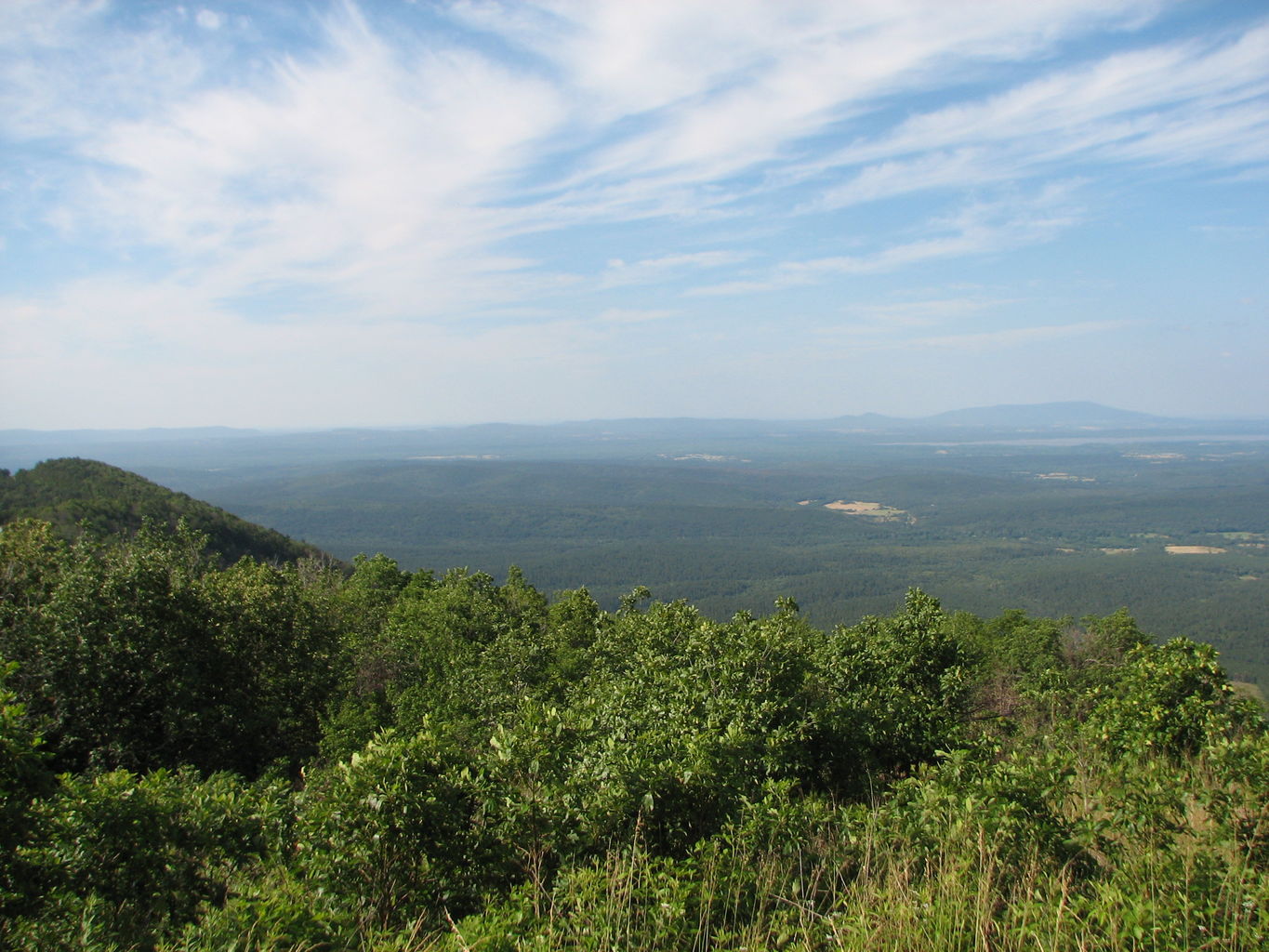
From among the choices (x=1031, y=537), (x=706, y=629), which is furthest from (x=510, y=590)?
(x=1031, y=537)

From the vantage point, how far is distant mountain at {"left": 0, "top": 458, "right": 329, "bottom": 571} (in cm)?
4981

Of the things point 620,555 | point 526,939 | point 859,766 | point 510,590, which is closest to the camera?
point 526,939

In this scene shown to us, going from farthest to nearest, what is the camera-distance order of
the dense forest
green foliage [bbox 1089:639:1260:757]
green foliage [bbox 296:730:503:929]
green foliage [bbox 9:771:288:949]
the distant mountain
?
1. the distant mountain
2. green foliage [bbox 1089:639:1260:757]
3. green foliage [bbox 296:730:503:929]
4. green foliage [bbox 9:771:288:949]
5. the dense forest

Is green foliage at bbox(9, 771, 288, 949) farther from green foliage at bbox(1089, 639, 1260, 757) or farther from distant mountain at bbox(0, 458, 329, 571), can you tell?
distant mountain at bbox(0, 458, 329, 571)

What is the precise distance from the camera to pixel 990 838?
5.57m

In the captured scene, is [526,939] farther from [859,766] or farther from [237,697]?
→ [237,697]

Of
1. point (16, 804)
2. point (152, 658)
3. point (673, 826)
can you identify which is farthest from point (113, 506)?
point (673, 826)

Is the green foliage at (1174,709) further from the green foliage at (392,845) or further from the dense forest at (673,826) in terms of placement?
the green foliage at (392,845)

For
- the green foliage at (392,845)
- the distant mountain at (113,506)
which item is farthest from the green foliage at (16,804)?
the distant mountain at (113,506)

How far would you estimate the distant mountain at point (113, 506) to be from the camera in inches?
1961

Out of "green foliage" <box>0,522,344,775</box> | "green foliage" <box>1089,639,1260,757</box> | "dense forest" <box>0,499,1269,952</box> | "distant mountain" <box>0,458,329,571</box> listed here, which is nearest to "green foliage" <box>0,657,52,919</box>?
"dense forest" <box>0,499,1269,952</box>

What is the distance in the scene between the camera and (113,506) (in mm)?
54906

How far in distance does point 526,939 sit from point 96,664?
10626 millimetres

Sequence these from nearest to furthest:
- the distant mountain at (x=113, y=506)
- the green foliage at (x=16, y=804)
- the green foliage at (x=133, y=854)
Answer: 1. the green foliage at (x=133, y=854)
2. the green foliage at (x=16, y=804)
3. the distant mountain at (x=113, y=506)
